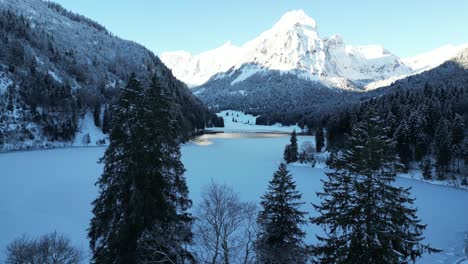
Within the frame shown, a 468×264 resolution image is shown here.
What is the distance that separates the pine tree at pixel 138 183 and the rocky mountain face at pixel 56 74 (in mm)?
53236

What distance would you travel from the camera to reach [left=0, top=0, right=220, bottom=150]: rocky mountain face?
97000mm

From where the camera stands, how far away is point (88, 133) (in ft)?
350

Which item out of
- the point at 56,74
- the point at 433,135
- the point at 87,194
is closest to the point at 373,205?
the point at 87,194

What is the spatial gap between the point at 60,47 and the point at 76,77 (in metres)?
25.6

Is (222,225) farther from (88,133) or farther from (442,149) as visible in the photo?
(88,133)

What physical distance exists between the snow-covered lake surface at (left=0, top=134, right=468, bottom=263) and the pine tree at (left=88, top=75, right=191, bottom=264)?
1156cm

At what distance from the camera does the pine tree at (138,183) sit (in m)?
12.8

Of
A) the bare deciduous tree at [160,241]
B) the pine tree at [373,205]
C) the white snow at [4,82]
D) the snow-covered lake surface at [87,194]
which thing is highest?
the white snow at [4,82]

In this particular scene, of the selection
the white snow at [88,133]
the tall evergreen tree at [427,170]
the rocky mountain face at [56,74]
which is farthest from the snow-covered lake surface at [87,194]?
the white snow at [88,133]

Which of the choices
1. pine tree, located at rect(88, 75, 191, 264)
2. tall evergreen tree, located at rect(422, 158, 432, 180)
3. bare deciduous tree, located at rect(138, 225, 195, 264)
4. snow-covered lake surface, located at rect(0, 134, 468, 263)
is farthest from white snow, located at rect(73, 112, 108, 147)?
bare deciduous tree, located at rect(138, 225, 195, 264)

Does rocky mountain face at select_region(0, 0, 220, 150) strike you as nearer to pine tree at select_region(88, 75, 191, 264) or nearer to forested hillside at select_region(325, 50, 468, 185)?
forested hillside at select_region(325, 50, 468, 185)

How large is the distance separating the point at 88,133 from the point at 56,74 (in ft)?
106

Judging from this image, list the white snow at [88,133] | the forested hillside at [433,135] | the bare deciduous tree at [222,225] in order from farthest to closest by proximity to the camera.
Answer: the white snow at [88,133]
the forested hillside at [433,135]
the bare deciduous tree at [222,225]

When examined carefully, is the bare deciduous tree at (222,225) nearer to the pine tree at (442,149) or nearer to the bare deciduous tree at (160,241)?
the bare deciduous tree at (160,241)
